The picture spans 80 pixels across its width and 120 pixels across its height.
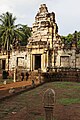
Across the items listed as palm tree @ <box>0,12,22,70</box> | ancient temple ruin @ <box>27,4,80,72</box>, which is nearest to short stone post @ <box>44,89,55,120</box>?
ancient temple ruin @ <box>27,4,80,72</box>

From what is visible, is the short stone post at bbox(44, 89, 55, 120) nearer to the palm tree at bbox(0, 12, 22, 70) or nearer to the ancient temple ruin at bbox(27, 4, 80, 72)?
the ancient temple ruin at bbox(27, 4, 80, 72)

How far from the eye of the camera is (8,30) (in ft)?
129

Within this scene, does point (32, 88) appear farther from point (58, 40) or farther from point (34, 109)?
point (58, 40)

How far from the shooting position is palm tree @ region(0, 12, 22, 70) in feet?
129

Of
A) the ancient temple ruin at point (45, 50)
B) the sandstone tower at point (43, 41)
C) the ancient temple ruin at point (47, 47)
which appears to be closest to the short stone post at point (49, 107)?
the ancient temple ruin at point (45, 50)

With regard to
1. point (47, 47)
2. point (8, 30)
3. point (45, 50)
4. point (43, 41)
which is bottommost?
point (45, 50)

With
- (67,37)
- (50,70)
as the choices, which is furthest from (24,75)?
(67,37)

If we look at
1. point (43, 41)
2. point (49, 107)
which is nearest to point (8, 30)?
point (43, 41)

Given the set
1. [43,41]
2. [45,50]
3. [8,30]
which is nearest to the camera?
[45,50]

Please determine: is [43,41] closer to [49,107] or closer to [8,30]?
[8,30]

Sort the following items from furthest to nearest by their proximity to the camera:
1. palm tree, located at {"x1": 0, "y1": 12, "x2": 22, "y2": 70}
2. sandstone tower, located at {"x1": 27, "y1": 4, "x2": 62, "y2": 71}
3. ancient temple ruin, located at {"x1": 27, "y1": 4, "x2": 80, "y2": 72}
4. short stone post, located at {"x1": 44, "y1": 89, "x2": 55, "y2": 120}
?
1. palm tree, located at {"x1": 0, "y1": 12, "x2": 22, "y2": 70}
2. sandstone tower, located at {"x1": 27, "y1": 4, "x2": 62, "y2": 71}
3. ancient temple ruin, located at {"x1": 27, "y1": 4, "x2": 80, "y2": 72}
4. short stone post, located at {"x1": 44, "y1": 89, "x2": 55, "y2": 120}

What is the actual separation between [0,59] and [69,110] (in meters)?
24.9

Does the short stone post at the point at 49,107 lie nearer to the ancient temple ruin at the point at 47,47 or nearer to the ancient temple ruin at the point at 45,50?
the ancient temple ruin at the point at 45,50

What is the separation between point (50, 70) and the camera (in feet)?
89.4
